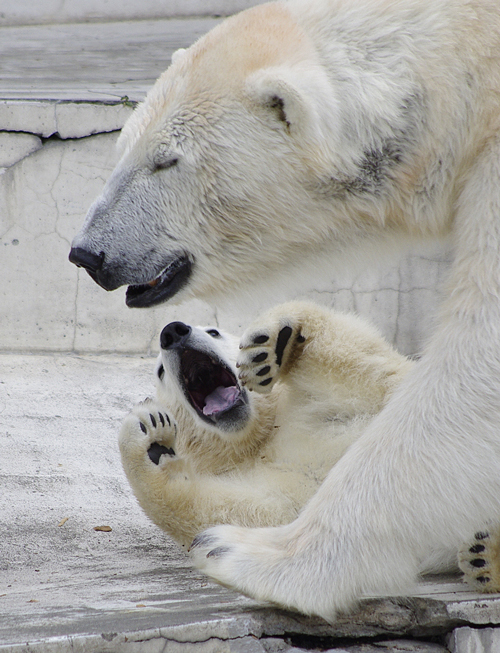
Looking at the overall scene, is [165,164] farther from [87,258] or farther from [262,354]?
[262,354]

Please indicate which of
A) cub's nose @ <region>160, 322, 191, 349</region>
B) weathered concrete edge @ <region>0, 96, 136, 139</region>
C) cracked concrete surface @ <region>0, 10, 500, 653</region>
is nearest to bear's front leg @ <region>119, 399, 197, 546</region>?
cracked concrete surface @ <region>0, 10, 500, 653</region>

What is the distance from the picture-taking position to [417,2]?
5.13ft

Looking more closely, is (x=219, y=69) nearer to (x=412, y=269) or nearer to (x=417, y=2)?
(x=417, y=2)

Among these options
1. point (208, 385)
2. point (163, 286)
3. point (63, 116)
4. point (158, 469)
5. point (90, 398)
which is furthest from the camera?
point (63, 116)

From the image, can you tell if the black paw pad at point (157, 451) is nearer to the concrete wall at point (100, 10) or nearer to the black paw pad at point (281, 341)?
the black paw pad at point (281, 341)

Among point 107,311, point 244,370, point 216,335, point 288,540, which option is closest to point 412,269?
point 107,311

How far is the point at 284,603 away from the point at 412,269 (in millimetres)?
3702

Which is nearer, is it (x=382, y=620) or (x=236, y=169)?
(x=382, y=620)

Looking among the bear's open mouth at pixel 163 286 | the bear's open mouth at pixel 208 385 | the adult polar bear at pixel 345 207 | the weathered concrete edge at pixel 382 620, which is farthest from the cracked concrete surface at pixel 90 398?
the bear's open mouth at pixel 208 385

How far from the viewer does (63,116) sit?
4266 mm

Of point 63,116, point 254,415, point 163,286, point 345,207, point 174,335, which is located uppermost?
point 345,207

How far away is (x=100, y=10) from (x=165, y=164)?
136 inches

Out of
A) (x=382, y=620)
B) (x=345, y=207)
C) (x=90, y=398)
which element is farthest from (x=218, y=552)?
(x=90, y=398)

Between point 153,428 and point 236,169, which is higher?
point 236,169
